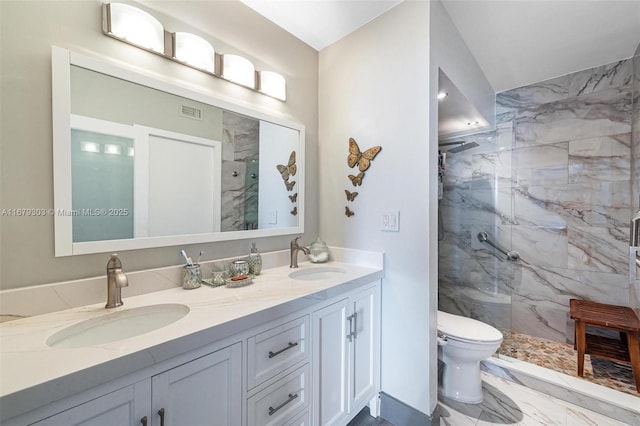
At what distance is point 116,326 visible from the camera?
100 centimetres

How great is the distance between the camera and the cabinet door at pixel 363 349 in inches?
56.6

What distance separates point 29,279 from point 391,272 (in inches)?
65.1

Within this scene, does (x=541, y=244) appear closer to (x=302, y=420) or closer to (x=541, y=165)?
(x=541, y=165)

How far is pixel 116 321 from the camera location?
995mm

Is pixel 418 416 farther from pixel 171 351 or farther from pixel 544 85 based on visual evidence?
pixel 544 85

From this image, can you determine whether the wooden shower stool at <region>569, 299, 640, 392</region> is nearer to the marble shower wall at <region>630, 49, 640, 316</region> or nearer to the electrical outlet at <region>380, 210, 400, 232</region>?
the marble shower wall at <region>630, 49, 640, 316</region>

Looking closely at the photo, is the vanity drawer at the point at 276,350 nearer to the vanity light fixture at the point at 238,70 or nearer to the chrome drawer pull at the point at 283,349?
the chrome drawer pull at the point at 283,349

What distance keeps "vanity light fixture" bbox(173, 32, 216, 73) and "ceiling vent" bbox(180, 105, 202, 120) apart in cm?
22

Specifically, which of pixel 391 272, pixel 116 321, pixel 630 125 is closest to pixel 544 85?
pixel 630 125

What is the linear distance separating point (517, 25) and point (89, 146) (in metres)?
2.57

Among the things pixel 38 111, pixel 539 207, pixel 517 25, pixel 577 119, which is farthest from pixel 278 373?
pixel 577 119

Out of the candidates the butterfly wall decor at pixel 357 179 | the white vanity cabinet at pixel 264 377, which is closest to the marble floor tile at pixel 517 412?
the white vanity cabinet at pixel 264 377

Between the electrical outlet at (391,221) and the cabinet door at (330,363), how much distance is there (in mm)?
527

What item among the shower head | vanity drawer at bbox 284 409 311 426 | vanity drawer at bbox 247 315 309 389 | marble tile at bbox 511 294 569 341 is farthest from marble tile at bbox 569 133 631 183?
vanity drawer at bbox 284 409 311 426
